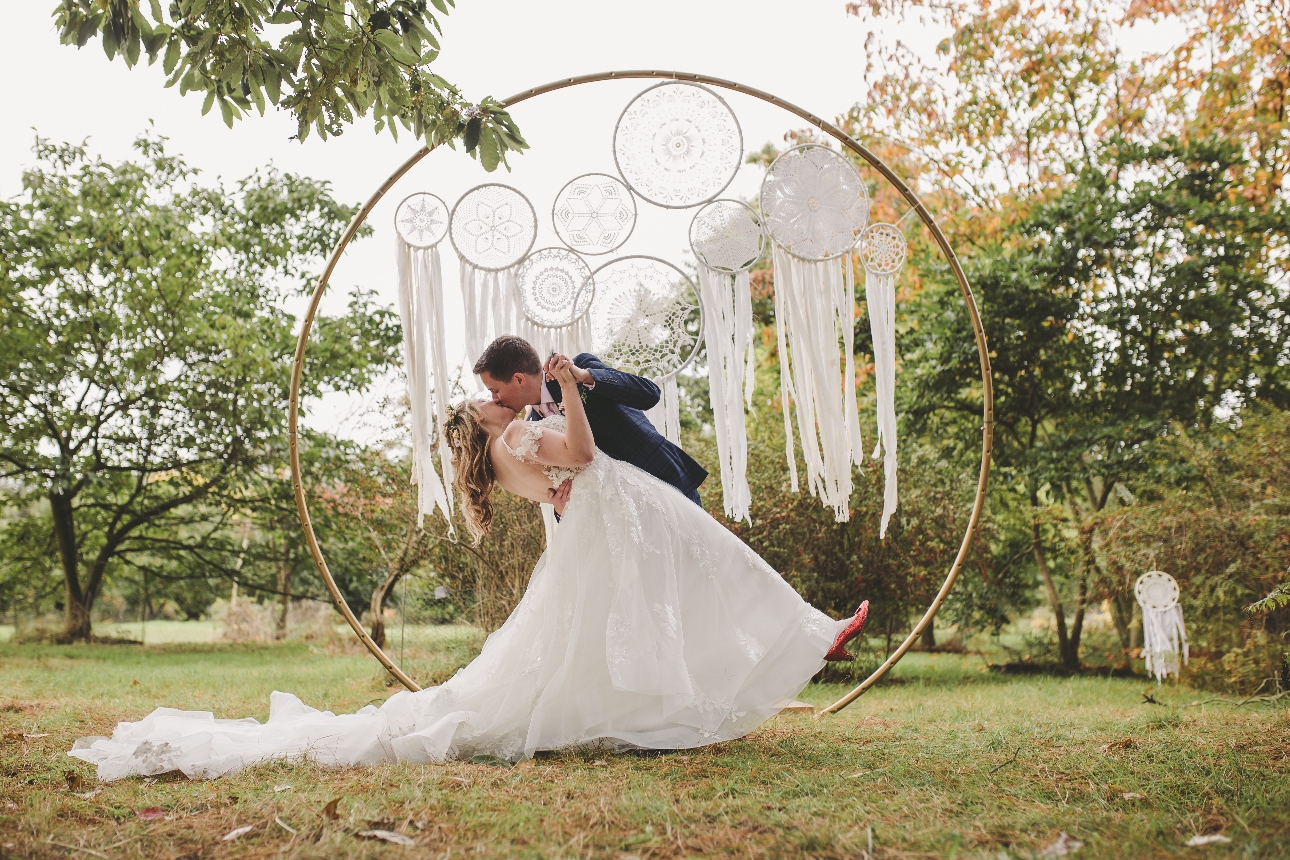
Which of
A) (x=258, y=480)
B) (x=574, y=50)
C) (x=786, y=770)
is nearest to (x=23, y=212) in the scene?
(x=258, y=480)

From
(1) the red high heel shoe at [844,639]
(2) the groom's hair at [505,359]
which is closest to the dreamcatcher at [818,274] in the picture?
(1) the red high heel shoe at [844,639]

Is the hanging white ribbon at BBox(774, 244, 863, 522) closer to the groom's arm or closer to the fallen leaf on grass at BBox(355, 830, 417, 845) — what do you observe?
the groom's arm

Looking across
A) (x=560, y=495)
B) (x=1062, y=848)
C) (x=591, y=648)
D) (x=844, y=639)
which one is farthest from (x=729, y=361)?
(x=1062, y=848)

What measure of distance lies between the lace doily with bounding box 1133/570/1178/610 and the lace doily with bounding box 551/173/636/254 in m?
3.72

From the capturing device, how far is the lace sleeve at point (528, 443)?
130 inches

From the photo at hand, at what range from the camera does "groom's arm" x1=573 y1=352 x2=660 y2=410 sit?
342 cm

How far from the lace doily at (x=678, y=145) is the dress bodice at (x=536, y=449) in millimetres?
1367

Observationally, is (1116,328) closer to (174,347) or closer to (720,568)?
(720,568)

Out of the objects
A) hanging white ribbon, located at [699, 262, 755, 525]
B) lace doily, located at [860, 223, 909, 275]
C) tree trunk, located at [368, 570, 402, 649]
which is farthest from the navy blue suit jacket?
tree trunk, located at [368, 570, 402, 649]

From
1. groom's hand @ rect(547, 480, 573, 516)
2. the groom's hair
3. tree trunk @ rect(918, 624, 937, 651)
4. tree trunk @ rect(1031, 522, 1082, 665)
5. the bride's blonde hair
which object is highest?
the groom's hair

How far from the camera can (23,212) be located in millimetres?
8133

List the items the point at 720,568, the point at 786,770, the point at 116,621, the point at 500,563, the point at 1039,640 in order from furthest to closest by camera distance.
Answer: the point at 116,621
the point at 1039,640
the point at 500,563
the point at 720,568
the point at 786,770

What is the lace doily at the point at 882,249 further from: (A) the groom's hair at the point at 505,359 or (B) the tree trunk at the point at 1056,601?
(B) the tree trunk at the point at 1056,601

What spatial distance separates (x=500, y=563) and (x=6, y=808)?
3.54 m
